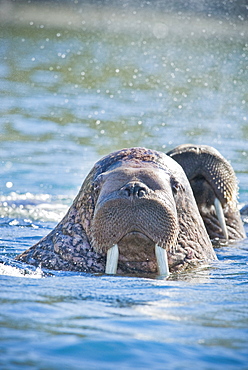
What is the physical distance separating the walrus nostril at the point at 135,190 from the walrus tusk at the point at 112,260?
378 millimetres

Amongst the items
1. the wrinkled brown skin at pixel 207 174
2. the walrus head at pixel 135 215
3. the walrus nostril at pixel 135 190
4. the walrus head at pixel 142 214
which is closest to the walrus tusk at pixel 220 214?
the wrinkled brown skin at pixel 207 174

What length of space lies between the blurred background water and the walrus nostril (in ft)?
1.90

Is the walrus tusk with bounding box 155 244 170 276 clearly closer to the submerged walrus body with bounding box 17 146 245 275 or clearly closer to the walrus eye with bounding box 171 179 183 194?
the submerged walrus body with bounding box 17 146 245 275

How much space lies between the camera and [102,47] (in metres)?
33.1

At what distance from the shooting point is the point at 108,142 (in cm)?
1487

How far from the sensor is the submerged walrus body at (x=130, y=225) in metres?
5.09

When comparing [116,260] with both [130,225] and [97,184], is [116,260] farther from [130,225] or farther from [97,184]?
[97,184]

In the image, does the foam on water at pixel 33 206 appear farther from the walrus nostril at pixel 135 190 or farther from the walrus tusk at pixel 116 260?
the walrus nostril at pixel 135 190

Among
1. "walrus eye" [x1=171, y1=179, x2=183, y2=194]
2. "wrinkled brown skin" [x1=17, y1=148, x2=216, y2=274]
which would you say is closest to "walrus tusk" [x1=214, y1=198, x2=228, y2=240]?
"wrinkled brown skin" [x1=17, y1=148, x2=216, y2=274]

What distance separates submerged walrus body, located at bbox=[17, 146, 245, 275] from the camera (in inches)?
201

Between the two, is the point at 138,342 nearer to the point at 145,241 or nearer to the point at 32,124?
the point at 145,241

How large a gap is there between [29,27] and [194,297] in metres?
33.8

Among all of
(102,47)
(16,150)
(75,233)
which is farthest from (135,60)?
(75,233)

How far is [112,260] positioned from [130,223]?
0.32 meters
